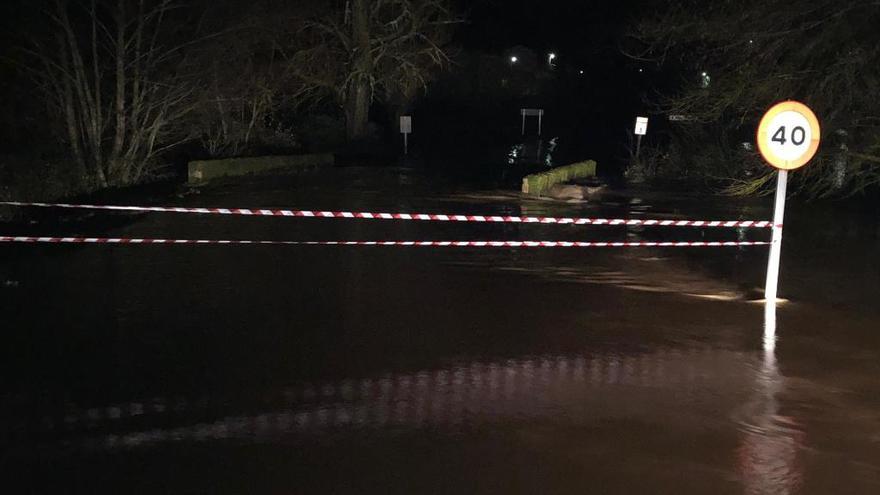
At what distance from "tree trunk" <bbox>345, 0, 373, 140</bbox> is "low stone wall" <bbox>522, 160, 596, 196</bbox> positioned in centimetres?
1402

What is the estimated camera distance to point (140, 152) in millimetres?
21938

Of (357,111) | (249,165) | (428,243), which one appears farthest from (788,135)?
(357,111)

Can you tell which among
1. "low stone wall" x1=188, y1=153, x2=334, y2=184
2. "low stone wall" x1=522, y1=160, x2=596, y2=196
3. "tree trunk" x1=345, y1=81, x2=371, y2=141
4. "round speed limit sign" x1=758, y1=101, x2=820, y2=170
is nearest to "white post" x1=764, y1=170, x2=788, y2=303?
"round speed limit sign" x1=758, y1=101, x2=820, y2=170

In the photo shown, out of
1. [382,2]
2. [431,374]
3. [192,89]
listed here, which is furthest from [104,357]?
[382,2]

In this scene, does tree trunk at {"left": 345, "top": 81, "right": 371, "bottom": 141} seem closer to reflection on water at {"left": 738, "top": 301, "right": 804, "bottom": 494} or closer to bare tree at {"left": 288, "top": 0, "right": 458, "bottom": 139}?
bare tree at {"left": 288, "top": 0, "right": 458, "bottom": 139}

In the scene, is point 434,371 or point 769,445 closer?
point 769,445

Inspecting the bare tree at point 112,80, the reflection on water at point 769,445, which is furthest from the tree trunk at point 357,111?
the reflection on water at point 769,445

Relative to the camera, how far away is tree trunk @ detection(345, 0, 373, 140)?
39000mm

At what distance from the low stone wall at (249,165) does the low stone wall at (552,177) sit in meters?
8.25

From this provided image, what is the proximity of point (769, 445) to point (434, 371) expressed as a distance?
2.48 m

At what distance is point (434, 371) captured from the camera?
700 centimetres

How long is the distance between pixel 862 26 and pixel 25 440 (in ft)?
39.8

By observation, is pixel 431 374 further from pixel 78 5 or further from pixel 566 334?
pixel 78 5

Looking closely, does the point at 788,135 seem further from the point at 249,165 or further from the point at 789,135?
the point at 249,165
